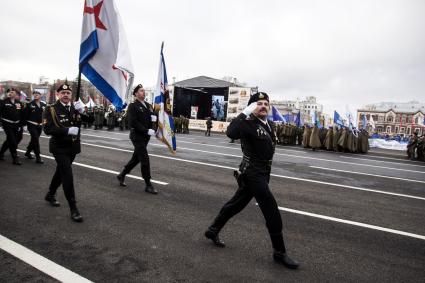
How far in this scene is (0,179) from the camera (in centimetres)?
708

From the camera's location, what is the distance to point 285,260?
3908mm

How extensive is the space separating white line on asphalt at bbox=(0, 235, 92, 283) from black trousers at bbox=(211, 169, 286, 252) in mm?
1729

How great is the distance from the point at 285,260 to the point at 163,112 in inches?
173

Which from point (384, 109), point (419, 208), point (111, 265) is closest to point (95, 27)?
point (111, 265)

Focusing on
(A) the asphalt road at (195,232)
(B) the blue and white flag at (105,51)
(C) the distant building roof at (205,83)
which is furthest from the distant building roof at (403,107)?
(B) the blue and white flag at (105,51)

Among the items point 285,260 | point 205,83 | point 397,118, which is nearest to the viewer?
point 285,260

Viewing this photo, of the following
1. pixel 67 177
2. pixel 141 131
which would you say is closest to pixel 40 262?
pixel 67 177

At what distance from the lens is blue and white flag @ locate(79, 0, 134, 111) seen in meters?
5.33

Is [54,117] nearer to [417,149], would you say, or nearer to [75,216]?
[75,216]

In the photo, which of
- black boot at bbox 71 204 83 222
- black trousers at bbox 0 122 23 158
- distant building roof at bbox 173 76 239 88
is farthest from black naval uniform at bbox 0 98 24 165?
distant building roof at bbox 173 76 239 88

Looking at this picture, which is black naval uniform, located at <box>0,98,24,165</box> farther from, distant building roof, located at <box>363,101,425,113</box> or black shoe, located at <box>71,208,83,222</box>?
distant building roof, located at <box>363,101,425,113</box>

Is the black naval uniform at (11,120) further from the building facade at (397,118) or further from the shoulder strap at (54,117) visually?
the building facade at (397,118)

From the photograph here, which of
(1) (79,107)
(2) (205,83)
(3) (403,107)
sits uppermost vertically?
(3) (403,107)

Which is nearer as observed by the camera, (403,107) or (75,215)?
(75,215)
